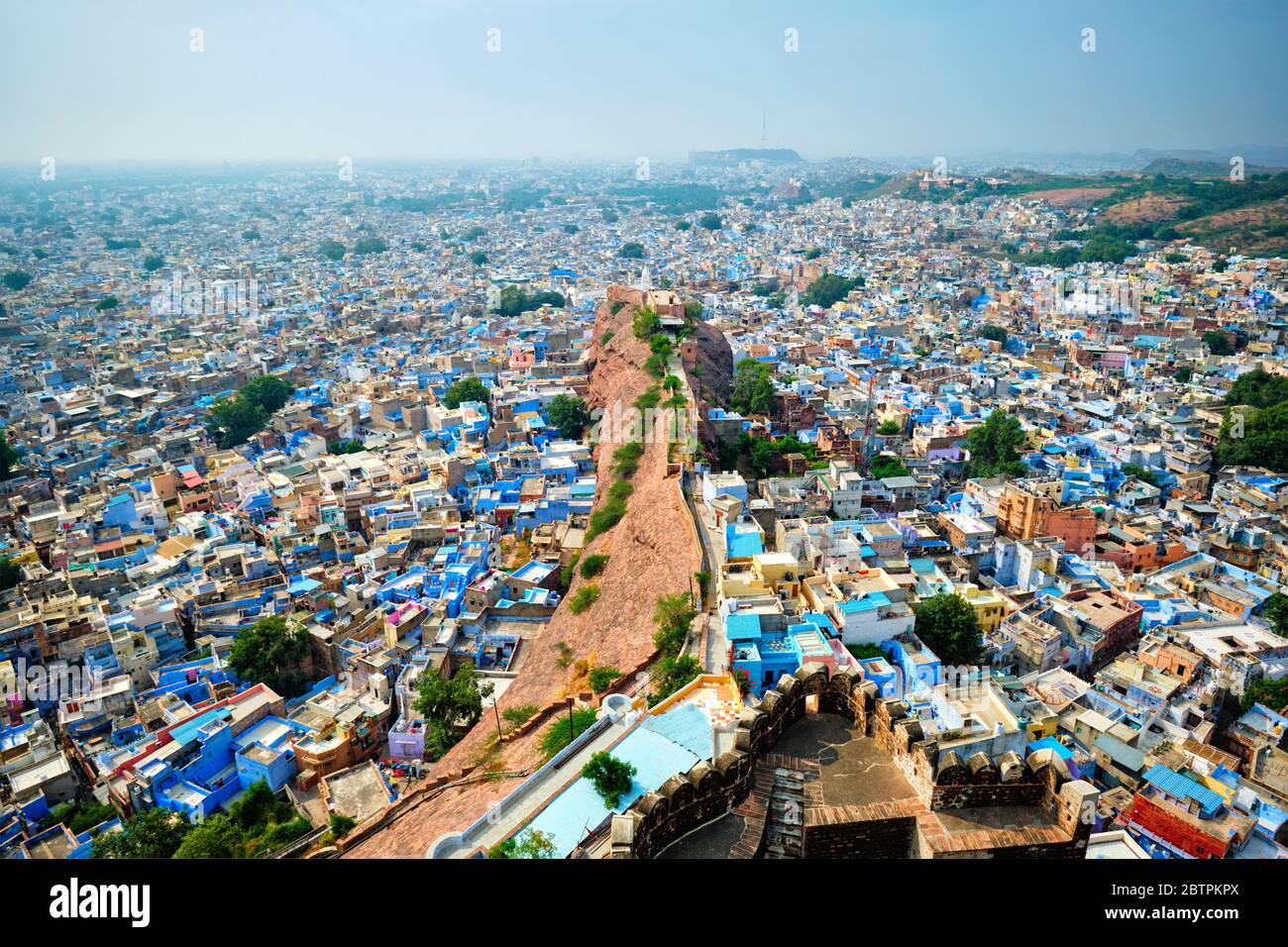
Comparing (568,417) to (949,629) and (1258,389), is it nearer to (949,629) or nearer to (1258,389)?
(949,629)

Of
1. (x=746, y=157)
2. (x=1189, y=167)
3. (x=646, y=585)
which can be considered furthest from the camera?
Answer: (x=746, y=157)

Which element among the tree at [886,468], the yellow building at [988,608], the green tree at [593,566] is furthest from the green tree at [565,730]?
the tree at [886,468]

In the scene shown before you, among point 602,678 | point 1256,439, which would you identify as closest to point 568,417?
point 602,678

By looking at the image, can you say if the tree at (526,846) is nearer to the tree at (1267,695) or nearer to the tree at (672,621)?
the tree at (672,621)

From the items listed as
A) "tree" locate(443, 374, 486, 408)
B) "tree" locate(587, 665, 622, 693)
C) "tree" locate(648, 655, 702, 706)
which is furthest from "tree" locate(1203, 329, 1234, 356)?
"tree" locate(587, 665, 622, 693)

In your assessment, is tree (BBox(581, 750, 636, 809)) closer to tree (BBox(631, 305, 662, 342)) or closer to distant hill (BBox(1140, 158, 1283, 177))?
tree (BBox(631, 305, 662, 342))
